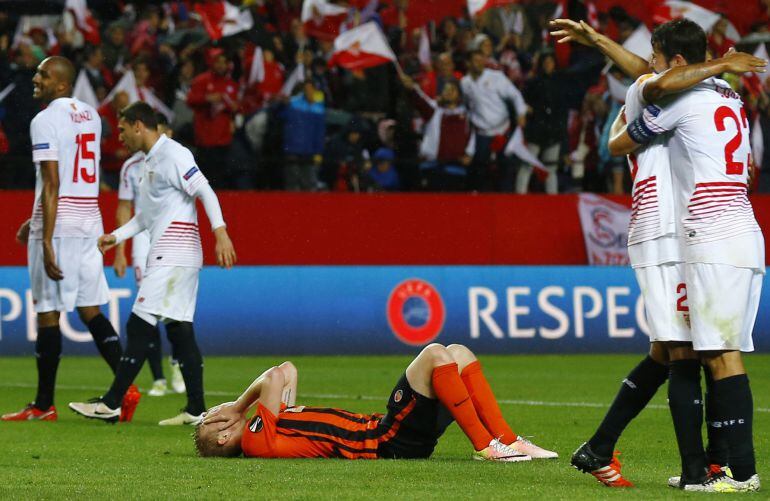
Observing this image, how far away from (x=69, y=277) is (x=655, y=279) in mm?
5496

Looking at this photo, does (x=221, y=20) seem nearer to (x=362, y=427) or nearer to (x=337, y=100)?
(x=337, y=100)

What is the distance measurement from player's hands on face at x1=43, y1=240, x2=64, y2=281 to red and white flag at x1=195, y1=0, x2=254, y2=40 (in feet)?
29.9

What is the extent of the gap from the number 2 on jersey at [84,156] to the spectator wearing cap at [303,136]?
A: 741cm

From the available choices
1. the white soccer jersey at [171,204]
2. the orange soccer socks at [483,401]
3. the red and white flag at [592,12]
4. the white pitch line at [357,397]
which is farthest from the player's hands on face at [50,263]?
the red and white flag at [592,12]

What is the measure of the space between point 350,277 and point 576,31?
10.7 m

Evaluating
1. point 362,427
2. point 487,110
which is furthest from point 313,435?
point 487,110

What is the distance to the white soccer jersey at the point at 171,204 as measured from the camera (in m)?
9.77

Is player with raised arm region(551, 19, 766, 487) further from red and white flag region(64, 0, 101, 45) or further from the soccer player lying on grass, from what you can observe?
red and white flag region(64, 0, 101, 45)

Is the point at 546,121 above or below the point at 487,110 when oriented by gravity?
below

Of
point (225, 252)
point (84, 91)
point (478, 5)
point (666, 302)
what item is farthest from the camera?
point (478, 5)

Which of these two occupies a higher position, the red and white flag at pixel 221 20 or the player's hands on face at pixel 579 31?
the red and white flag at pixel 221 20

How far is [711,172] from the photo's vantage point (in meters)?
6.18

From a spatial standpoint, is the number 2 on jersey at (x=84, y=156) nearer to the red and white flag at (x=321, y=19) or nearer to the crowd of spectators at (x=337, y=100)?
the crowd of spectators at (x=337, y=100)

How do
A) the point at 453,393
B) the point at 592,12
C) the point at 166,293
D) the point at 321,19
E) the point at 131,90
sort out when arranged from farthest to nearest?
the point at 592,12, the point at 321,19, the point at 131,90, the point at 166,293, the point at 453,393
